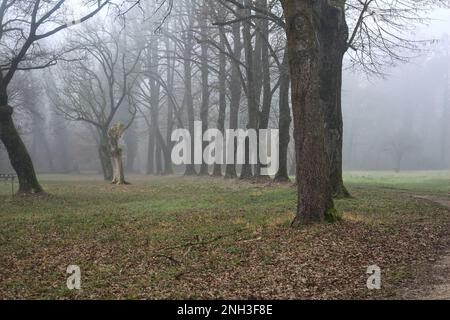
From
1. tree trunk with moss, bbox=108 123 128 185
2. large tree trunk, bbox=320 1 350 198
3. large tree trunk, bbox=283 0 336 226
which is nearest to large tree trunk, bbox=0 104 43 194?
tree trunk with moss, bbox=108 123 128 185

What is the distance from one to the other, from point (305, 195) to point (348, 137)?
62.8 meters

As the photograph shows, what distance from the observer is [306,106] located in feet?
37.1

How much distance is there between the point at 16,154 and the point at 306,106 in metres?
13.9

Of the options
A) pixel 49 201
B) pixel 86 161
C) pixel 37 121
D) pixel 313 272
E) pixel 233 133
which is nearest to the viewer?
pixel 313 272

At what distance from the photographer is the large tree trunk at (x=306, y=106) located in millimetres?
11273

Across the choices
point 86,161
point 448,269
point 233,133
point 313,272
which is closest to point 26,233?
point 313,272

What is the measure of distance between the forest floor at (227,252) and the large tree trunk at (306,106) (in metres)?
0.82

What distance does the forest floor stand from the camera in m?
7.73

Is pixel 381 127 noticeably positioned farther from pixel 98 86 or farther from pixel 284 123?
pixel 284 123

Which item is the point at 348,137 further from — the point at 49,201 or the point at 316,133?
the point at 316,133

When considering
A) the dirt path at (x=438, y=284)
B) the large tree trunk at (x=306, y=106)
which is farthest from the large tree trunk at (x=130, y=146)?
the dirt path at (x=438, y=284)

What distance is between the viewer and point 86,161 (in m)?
64.4

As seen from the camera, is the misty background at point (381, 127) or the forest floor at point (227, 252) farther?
the misty background at point (381, 127)

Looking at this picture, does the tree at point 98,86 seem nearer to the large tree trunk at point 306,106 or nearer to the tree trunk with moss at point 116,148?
the tree trunk with moss at point 116,148
